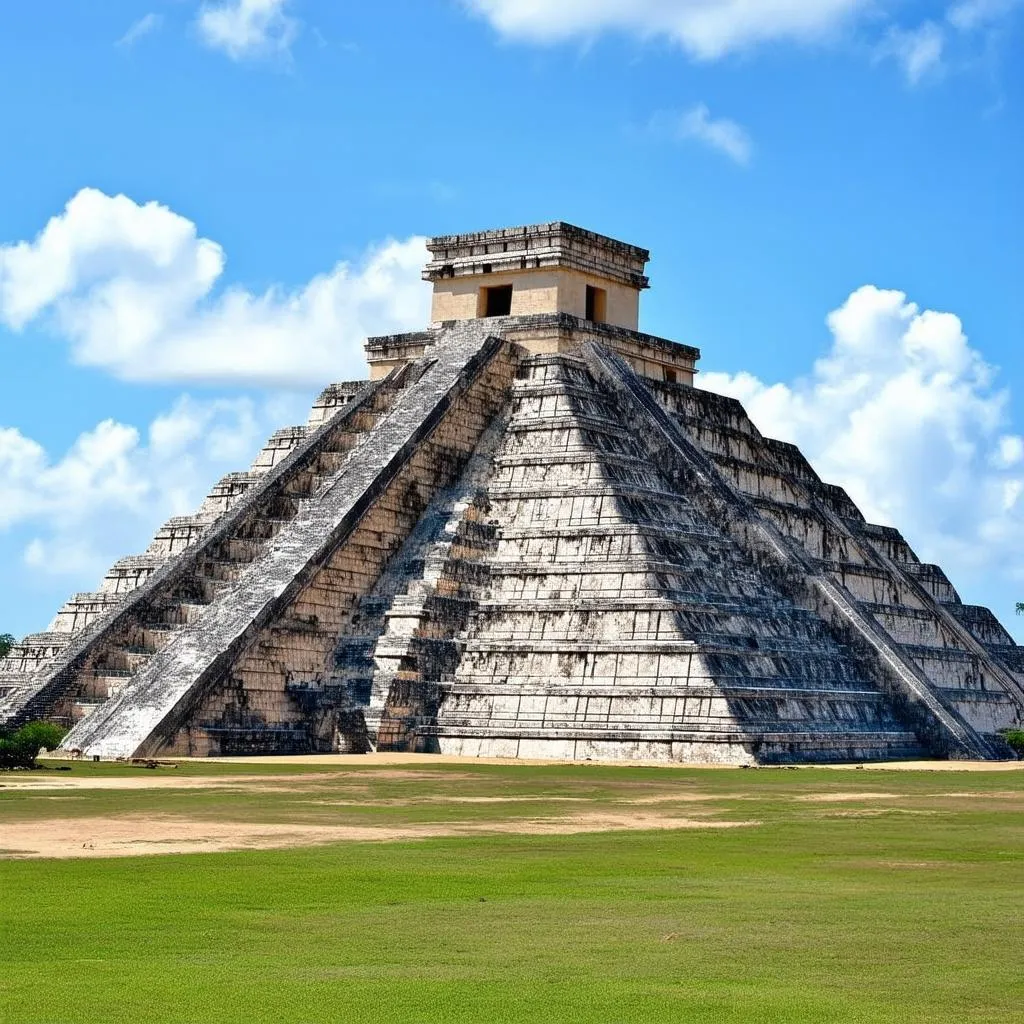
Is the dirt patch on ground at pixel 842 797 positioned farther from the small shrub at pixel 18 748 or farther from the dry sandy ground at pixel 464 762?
the small shrub at pixel 18 748

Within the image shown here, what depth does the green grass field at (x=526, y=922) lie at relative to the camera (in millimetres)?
7680

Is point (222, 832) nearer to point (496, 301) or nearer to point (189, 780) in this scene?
point (189, 780)

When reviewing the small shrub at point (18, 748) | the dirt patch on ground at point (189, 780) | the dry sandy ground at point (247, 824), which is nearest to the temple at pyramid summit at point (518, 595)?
the small shrub at point (18, 748)

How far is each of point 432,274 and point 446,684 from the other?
38.4 ft

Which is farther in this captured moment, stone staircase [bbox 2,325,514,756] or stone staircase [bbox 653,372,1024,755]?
stone staircase [bbox 653,372,1024,755]

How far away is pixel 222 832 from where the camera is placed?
47.6 ft

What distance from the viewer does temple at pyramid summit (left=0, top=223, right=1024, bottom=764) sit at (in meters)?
26.3

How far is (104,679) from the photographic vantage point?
27719 millimetres

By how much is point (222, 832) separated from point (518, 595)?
1490 centimetres

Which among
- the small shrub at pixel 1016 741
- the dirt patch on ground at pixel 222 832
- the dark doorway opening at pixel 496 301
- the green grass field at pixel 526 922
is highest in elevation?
the dark doorway opening at pixel 496 301

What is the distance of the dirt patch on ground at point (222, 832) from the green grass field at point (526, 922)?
176mm

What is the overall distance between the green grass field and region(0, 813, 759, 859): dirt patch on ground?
18cm

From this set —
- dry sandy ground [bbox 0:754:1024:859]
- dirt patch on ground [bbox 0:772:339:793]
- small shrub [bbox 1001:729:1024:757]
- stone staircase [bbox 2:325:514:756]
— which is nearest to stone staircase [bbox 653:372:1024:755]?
small shrub [bbox 1001:729:1024:757]

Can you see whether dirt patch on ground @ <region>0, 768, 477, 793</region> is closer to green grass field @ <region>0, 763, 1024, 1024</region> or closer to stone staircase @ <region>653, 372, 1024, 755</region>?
green grass field @ <region>0, 763, 1024, 1024</region>
